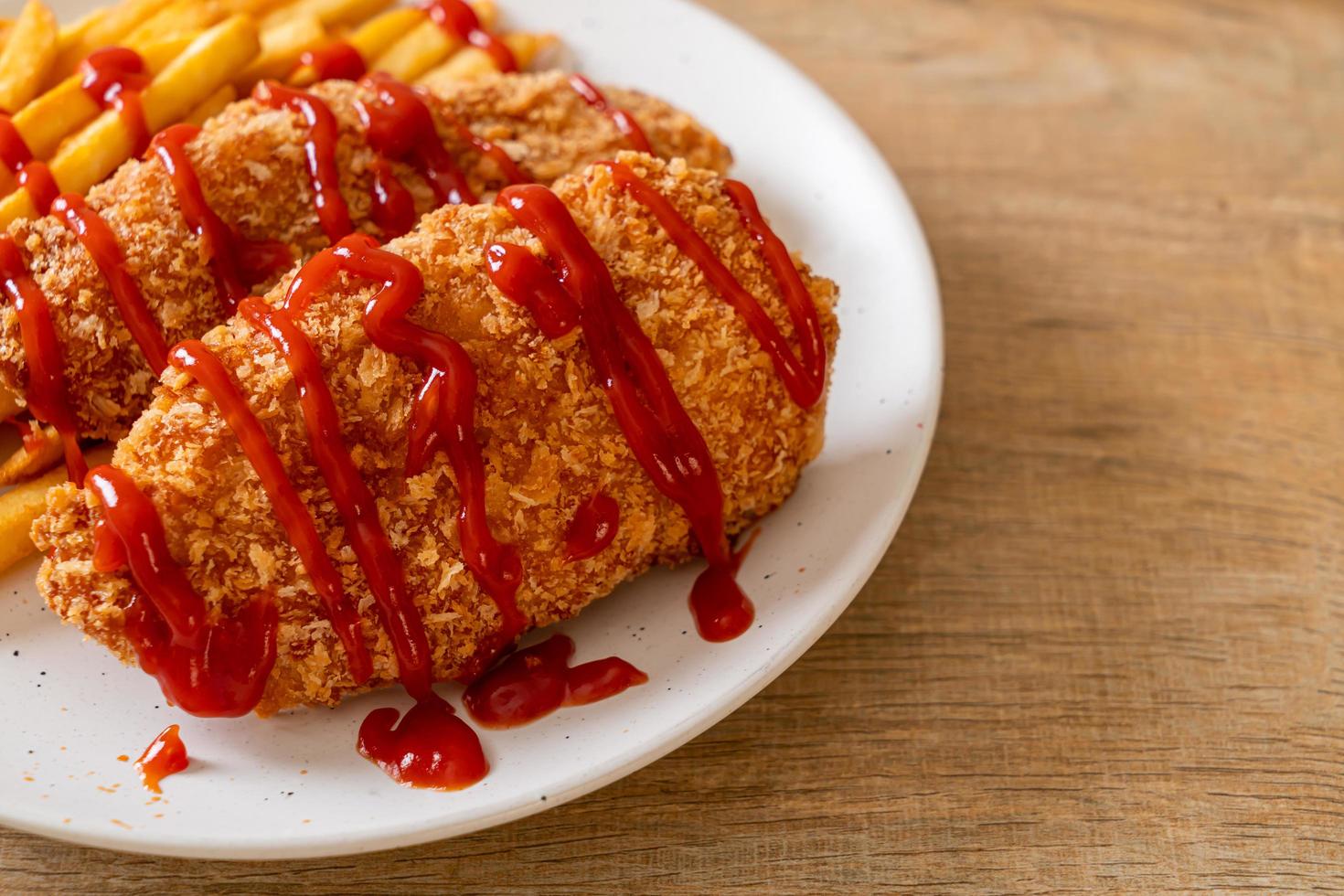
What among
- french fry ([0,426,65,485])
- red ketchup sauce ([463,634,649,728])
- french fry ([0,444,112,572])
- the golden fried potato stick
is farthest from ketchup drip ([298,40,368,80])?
red ketchup sauce ([463,634,649,728])

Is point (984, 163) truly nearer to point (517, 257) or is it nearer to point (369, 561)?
point (517, 257)

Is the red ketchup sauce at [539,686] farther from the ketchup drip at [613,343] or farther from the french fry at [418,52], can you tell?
the french fry at [418,52]

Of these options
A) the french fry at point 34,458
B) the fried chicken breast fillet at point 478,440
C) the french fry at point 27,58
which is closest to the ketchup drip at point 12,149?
the french fry at point 27,58

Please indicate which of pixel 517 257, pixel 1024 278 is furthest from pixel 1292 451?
pixel 517 257

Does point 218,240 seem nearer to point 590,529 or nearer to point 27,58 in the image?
point 27,58

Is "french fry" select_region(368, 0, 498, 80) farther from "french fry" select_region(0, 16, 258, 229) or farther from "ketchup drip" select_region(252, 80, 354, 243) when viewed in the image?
"ketchup drip" select_region(252, 80, 354, 243)

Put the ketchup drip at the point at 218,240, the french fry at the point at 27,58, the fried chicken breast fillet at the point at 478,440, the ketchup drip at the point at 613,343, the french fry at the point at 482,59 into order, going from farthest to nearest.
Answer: the french fry at the point at 482,59 < the french fry at the point at 27,58 < the ketchup drip at the point at 218,240 < the ketchup drip at the point at 613,343 < the fried chicken breast fillet at the point at 478,440

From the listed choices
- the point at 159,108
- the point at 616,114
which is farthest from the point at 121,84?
the point at 616,114
